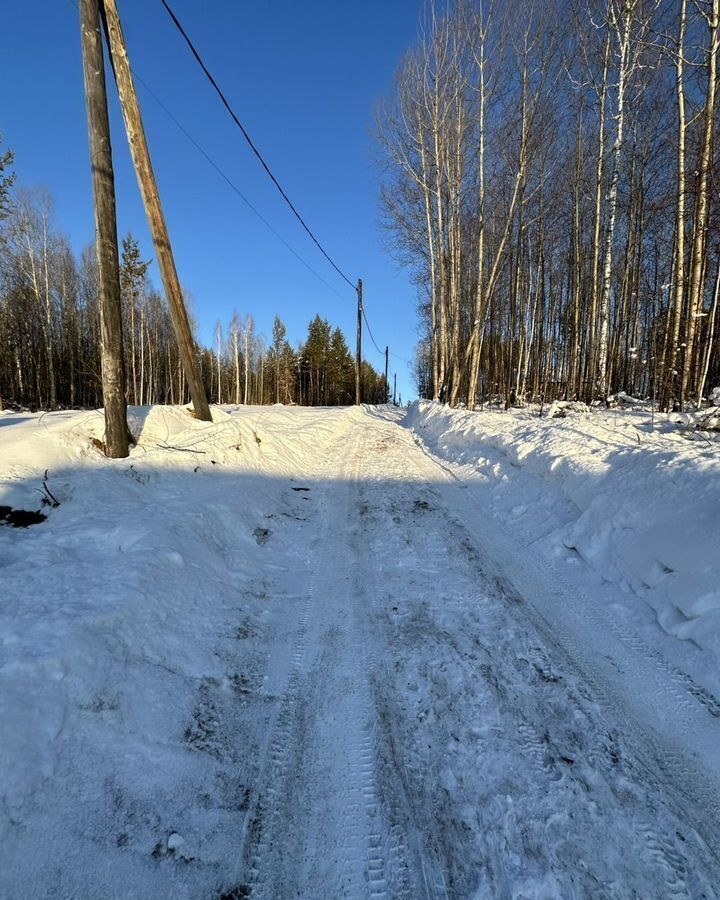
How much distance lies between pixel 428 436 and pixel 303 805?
37.3 ft

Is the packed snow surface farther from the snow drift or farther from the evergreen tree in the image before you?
the evergreen tree

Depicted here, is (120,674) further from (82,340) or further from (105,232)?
(82,340)

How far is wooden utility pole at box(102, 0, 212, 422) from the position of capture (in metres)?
6.24

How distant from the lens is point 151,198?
22.8ft

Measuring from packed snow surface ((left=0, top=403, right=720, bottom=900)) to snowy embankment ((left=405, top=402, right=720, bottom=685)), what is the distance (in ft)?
0.10

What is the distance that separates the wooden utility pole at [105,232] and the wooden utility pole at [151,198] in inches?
27.2

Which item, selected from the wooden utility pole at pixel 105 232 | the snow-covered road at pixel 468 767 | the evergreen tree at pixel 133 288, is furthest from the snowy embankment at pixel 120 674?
the evergreen tree at pixel 133 288

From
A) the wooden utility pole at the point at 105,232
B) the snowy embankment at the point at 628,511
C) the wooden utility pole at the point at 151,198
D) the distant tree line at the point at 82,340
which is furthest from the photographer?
the distant tree line at the point at 82,340

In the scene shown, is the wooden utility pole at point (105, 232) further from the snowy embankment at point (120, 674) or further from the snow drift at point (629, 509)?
the snow drift at point (629, 509)

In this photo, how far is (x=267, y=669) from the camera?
8.77 ft

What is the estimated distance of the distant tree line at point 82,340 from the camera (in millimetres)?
25953

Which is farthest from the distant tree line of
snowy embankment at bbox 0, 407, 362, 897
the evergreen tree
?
snowy embankment at bbox 0, 407, 362, 897

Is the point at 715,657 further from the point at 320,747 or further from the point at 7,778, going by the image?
the point at 7,778

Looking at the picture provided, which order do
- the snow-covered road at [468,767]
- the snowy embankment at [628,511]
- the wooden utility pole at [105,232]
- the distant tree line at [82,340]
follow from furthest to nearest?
the distant tree line at [82,340], the wooden utility pole at [105,232], the snowy embankment at [628,511], the snow-covered road at [468,767]
